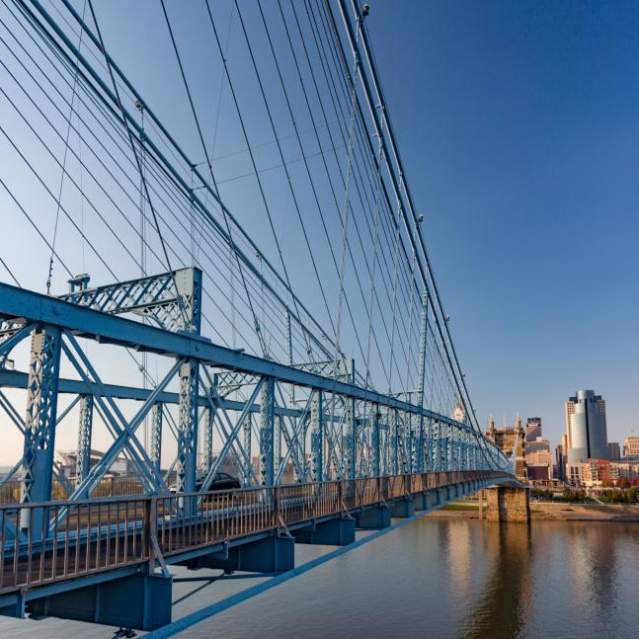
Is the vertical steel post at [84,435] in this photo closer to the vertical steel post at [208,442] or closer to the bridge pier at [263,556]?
the bridge pier at [263,556]

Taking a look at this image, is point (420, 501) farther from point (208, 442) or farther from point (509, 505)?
point (509, 505)

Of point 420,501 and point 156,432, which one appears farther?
point 420,501

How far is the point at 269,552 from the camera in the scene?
1341 centimetres

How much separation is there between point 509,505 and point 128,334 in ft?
289

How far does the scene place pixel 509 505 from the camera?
294ft

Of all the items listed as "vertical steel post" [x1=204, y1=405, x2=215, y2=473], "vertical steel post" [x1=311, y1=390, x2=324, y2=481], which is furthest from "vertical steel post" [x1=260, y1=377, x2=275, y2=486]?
"vertical steel post" [x1=204, y1=405, x2=215, y2=473]

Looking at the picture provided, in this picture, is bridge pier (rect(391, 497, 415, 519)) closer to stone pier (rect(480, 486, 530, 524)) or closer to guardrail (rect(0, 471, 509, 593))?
guardrail (rect(0, 471, 509, 593))

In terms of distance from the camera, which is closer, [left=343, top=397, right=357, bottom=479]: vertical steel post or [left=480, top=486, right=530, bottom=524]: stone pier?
[left=343, top=397, right=357, bottom=479]: vertical steel post

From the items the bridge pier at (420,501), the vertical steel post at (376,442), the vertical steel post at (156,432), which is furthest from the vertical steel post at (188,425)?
the bridge pier at (420,501)

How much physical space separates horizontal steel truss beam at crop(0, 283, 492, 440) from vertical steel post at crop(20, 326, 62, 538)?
422 millimetres

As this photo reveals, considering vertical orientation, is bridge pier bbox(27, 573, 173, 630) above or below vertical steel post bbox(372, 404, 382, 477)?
below

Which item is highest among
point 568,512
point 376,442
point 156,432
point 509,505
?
point 156,432

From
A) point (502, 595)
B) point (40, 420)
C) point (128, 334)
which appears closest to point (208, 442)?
point (128, 334)

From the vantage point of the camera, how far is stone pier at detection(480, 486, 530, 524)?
88.1m
